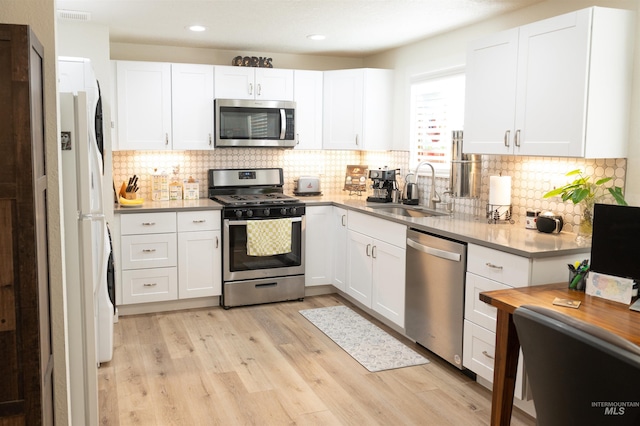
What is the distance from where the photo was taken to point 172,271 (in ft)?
16.0

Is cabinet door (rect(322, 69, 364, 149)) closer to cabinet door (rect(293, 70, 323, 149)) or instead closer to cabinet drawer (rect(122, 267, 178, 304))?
cabinet door (rect(293, 70, 323, 149))

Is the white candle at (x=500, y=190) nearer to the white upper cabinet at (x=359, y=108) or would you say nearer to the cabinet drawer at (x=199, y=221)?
the white upper cabinet at (x=359, y=108)

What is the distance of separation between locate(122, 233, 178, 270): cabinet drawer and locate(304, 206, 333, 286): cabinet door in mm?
1195

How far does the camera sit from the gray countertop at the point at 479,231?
10.1ft

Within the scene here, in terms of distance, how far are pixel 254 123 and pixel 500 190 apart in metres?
2.45

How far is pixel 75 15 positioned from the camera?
4.12m

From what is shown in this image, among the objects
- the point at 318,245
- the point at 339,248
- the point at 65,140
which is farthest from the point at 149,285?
the point at 65,140

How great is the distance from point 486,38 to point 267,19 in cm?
157

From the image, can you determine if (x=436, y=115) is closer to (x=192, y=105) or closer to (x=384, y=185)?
(x=384, y=185)

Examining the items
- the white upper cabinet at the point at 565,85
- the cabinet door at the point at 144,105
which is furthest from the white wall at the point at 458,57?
the cabinet door at the point at 144,105

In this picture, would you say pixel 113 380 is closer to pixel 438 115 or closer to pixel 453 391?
pixel 453 391

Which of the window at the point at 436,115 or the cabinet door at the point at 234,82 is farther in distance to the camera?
the cabinet door at the point at 234,82

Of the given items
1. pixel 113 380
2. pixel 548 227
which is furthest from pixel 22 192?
pixel 548 227

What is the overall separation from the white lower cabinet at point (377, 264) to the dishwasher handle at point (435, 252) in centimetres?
14
